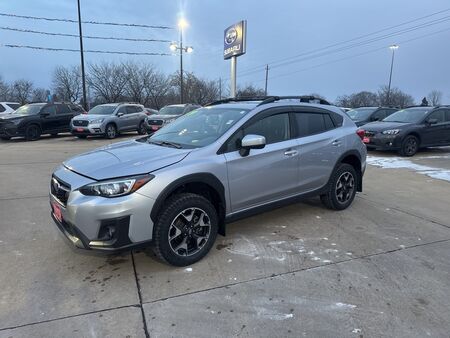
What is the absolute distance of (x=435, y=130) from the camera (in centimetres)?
1254

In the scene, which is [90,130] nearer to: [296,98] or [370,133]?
[370,133]

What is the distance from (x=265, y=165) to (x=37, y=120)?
50.4ft

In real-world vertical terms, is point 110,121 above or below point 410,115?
below

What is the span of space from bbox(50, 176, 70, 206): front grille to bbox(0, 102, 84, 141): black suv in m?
14.3

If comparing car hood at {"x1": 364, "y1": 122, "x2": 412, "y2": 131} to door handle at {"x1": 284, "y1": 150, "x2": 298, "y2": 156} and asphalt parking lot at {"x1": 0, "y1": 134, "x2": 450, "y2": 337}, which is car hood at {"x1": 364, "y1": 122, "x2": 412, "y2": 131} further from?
door handle at {"x1": 284, "y1": 150, "x2": 298, "y2": 156}

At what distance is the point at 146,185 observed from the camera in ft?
11.4

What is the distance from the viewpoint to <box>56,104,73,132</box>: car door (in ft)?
59.2

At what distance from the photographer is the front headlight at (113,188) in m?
3.39

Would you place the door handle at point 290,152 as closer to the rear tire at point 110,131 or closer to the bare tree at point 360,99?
the rear tire at point 110,131

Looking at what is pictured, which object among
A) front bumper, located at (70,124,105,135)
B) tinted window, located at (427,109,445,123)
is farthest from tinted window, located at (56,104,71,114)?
tinted window, located at (427,109,445,123)

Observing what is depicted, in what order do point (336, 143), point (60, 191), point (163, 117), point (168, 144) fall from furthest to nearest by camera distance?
point (163, 117) → point (336, 143) → point (168, 144) → point (60, 191)

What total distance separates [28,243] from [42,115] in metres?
14.4

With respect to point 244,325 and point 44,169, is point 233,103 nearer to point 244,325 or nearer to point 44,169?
point 244,325

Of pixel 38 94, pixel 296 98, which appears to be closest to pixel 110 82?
pixel 38 94
